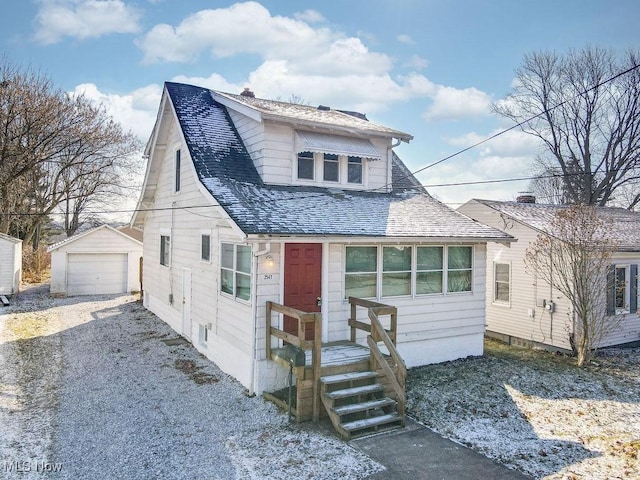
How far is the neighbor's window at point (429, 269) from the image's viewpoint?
1063 cm

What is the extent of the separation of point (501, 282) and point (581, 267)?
3.33m

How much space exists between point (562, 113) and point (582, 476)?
26.8m

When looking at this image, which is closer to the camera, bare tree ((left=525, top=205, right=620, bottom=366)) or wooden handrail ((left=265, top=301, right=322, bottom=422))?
wooden handrail ((left=265, top=301, right=322, bottom=422))

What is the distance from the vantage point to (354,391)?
757 cm

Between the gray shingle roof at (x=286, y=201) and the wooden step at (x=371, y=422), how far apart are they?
3432mm

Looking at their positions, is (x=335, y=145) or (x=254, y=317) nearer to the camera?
(x=254, y=317)

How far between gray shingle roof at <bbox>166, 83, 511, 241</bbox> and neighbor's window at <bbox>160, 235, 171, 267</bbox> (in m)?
4.38

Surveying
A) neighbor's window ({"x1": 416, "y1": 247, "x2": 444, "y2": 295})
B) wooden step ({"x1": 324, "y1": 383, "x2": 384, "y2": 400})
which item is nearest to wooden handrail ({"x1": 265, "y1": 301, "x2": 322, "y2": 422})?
wooden step ({"x1": 324, "y1": 383, "x2": 384, "y2": 400})

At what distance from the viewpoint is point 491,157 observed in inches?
1031

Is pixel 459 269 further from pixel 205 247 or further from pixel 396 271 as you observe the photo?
pixel 205 247

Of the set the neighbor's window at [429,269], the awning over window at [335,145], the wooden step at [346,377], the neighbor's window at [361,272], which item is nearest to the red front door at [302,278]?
the neighbor's window at [361,272]

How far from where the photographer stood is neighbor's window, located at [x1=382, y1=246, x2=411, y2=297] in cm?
1020

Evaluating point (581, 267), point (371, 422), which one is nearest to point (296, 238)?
point (371, 422)

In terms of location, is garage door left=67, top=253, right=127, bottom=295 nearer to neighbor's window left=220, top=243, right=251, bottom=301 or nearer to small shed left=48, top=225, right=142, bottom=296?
small shed left=48, top=225, right=142, bottom=296
